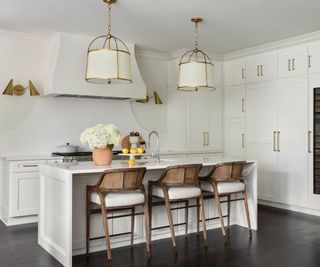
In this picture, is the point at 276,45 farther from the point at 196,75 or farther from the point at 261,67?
the point at 196,75

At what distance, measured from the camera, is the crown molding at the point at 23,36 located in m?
5.28

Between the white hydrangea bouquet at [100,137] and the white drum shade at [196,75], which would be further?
the white drum shade at [196,75]

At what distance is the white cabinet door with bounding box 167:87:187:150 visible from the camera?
664 cm

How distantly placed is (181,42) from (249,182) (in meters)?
2.45

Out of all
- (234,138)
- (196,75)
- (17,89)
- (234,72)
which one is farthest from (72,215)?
(234,72)

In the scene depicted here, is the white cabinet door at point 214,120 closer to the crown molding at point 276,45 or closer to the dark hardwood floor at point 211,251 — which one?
the crown molding at point 276,45

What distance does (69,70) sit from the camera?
5.27 m

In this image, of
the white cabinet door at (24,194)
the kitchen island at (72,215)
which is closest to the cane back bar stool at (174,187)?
the kitchen island at (72,215)

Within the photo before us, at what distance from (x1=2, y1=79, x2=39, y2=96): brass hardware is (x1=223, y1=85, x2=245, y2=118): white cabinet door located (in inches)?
130

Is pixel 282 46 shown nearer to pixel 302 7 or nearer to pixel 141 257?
pixel 302 7

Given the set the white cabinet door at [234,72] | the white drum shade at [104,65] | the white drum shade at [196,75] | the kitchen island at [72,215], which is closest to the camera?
the kitchen island at [72,215]

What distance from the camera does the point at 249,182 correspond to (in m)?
4.63

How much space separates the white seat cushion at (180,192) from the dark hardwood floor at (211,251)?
21.1 inches

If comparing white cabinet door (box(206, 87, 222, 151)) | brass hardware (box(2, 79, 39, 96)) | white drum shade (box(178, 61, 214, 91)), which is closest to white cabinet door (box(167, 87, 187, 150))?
white cabinet door (box(206, 87, 222, 151))
